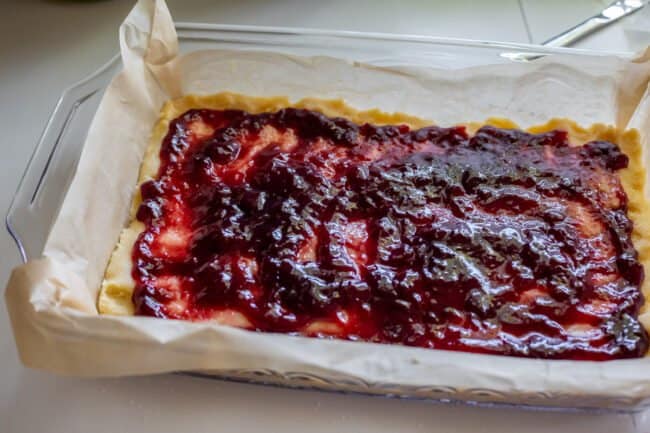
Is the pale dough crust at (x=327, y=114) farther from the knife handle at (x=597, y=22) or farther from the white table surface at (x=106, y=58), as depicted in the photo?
the knife handle at (x=597, y=22)

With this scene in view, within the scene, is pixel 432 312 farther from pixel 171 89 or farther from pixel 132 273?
pixel 171 89

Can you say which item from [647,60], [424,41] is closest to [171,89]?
[424,41]

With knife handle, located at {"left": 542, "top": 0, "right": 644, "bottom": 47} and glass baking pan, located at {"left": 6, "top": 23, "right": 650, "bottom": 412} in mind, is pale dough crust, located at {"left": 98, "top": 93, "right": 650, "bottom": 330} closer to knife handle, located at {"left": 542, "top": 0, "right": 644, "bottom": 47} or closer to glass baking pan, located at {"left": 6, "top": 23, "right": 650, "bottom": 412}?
glass baking pan, located at {"left": 6, "top": 23, "right": 650, "bottom": 412}

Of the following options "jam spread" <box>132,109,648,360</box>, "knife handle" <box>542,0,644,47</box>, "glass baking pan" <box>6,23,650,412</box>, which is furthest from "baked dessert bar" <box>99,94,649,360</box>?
"knife handle" <box>542,0,644,47</box>

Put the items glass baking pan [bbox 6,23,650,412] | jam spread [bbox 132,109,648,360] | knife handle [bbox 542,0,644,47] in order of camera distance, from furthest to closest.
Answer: knife handle [bbox 542,0,644,47] → jam spread [bbox 132,109,648,360] → glass baking pan [bbox 6,23,650,412]

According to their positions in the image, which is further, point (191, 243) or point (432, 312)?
point (191, 243)

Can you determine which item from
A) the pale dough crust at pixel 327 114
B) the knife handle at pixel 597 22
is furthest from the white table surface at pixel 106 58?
the pale dough crust at pixel 327 114
